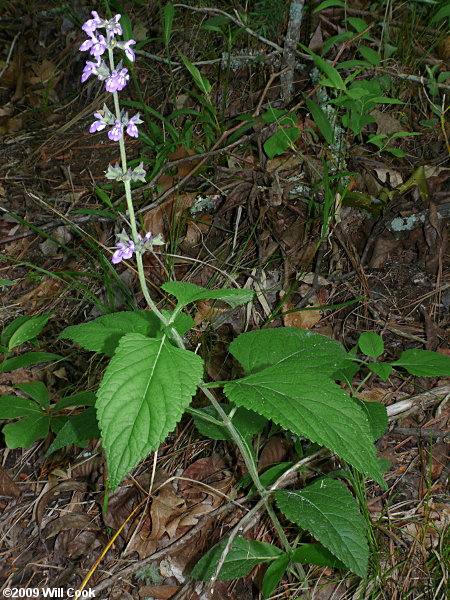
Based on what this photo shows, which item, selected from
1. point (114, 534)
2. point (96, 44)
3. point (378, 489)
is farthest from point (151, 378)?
point (378, 489)

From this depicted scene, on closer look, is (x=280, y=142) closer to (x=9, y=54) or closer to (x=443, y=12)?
(x=443, y=12)

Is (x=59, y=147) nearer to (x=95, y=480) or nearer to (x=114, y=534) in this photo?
(x=95, y=480)

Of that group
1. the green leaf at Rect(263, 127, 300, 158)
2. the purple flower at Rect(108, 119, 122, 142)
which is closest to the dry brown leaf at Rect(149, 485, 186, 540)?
the purple flower at Rect(108, 119, 122, 142)

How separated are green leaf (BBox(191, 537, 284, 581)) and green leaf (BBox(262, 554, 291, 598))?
48 mm

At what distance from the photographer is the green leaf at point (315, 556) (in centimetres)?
196

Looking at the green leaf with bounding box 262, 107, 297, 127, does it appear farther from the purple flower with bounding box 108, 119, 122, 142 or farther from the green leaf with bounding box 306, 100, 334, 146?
the purple flower with bounding box 108, 119, 122, 142

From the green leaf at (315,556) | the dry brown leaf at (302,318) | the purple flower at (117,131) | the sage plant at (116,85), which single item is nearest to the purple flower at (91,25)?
the sage plant at (116,85)

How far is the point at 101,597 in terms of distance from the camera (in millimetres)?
2160

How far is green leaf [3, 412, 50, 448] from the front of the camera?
7.80 ft

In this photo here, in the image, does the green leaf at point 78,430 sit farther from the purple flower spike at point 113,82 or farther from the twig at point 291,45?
the twig at point 291,45

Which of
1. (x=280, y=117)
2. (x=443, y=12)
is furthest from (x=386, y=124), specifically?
(x=443, y=12)

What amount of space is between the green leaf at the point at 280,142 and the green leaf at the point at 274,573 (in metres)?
2.54

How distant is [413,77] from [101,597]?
385 cm

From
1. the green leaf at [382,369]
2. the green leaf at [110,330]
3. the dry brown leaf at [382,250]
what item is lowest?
the green leaf at [382,369]
